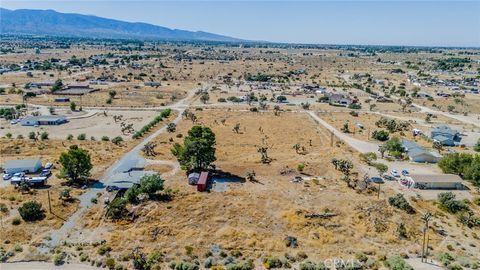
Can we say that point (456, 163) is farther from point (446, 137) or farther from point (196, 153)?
point (196, 153)

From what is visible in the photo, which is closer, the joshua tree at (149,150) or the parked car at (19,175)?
the parked car at (19,175)

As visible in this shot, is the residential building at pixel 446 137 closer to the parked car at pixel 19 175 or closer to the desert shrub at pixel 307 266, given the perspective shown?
the desert shrub at pixel 307 266

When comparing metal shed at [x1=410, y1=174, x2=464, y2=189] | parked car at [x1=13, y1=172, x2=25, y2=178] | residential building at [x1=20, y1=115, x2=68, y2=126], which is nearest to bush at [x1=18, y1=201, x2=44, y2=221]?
parked car at [x1=13, y1=172, x2=25, y2=178]

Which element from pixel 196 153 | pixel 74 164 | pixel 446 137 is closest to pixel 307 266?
pixel 196 153

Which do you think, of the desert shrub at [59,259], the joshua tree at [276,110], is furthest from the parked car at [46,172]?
the joshua tree at [276,110]

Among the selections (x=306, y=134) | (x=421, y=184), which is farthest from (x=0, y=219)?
(x=306, y=134)

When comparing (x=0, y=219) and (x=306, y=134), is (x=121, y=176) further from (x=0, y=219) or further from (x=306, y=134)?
(x=306, y=134)
